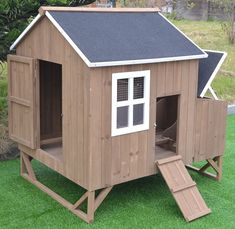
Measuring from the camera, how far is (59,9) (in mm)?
5383

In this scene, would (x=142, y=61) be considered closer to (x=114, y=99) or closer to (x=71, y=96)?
(x=114, y=99)

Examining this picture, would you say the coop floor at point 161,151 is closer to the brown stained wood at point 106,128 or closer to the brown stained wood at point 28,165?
the brown stained wood at point 106,128

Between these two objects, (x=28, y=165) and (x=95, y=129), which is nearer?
(x=95, y=129)

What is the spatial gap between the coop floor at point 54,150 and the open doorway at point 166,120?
1.33 meters

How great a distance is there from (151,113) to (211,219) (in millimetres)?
1412

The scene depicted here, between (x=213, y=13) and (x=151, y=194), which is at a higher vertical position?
(x=213, y=13)

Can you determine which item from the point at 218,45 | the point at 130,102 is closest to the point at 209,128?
the point at 130,102

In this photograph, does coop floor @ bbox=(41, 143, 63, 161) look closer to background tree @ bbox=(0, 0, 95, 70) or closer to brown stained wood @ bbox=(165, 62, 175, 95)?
brown stained wood @ bbox=(165, 62, 175, 95)

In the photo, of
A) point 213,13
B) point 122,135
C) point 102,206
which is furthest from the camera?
point 213,13

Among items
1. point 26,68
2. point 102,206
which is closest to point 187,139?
point 102,206

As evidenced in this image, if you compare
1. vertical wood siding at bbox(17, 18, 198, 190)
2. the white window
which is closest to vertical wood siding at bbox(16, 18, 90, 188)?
vertical wood siding at bbox(17, 18, 198, 190)

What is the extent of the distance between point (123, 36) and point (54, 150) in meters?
1.86

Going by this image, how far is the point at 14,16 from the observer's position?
718cm

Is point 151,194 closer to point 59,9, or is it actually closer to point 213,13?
point 59,9
